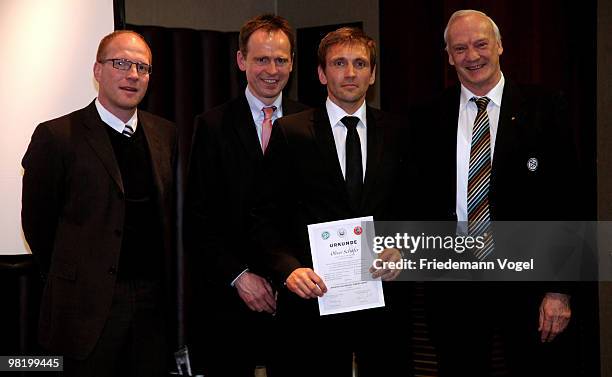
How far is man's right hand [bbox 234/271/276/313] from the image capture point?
2.82 metres

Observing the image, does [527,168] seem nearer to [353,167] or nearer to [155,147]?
[353,167]

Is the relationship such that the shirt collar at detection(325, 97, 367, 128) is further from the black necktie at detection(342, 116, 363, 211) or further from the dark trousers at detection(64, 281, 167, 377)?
the dark trousers at detection(64, 281, 167, 377)

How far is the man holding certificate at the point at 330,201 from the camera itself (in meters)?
2.59

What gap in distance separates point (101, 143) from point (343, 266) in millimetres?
1056

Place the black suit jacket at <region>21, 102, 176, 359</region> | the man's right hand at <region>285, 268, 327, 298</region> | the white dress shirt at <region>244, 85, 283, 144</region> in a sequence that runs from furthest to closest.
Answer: the white dress shirt at <region>244, 85, 283, 144</region>
the black suit jacket at <region>21, 102, 176, 359</region>
the man's right hand at <region>285, 268, 327, 298</region>

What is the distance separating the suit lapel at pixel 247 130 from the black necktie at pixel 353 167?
446 mm

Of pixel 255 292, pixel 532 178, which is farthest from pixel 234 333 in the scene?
pixel 532 178

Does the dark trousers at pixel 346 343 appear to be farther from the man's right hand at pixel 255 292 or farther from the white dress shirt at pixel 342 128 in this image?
the white dress shirt at pixel 342 128

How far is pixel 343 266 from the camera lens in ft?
8.43

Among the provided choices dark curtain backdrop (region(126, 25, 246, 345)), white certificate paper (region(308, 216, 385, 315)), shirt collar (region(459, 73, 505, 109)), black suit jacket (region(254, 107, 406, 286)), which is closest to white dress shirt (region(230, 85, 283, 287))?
black suit jacket (region(254, 107, 406, 286))

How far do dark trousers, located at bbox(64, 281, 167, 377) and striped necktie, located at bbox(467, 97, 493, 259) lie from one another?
4.21 ft

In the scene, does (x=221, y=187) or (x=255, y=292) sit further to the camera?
(x=221, y=187)

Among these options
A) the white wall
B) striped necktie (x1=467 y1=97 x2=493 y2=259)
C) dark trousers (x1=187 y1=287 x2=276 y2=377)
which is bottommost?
dark trousers (x1=187 y1=287 x2=276 y2=377)

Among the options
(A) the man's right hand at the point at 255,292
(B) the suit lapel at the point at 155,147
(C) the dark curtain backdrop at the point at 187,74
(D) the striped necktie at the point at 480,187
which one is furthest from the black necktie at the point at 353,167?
Result: (C) the dark curtain backdrop at the point at 187,74
